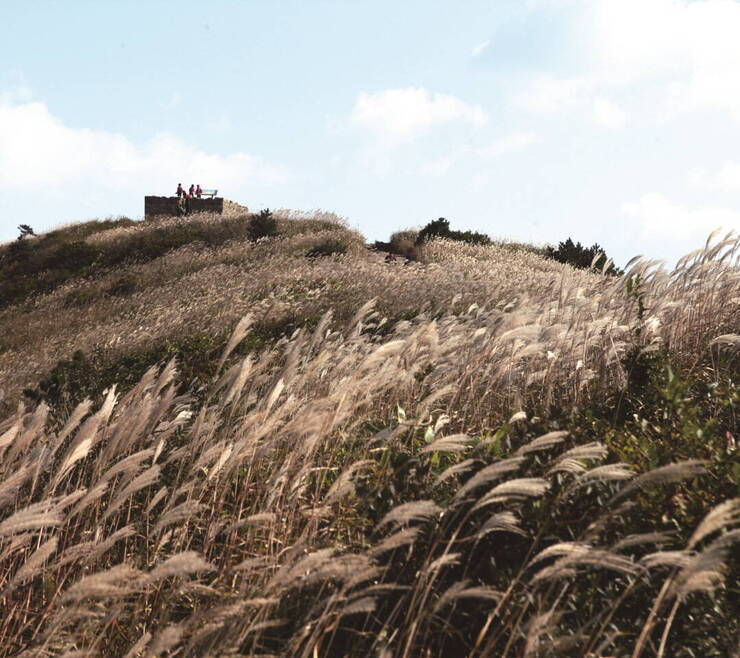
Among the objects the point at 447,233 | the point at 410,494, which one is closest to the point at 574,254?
the point at 447,233

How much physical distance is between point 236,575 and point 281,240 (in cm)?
2312

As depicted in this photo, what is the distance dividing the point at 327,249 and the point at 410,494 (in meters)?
19.9

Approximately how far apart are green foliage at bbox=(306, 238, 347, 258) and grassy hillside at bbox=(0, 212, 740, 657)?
13.1 m

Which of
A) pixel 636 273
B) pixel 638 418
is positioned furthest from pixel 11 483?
pixel 636 273

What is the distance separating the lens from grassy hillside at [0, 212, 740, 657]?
3.01 metres

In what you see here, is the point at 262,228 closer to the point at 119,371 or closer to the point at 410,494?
the point at 119,371

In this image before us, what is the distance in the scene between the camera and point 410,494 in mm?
4125

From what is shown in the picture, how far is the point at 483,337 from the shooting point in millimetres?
5523

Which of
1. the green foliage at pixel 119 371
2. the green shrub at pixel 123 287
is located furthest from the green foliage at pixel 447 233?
the green foliage at pixel 119 371

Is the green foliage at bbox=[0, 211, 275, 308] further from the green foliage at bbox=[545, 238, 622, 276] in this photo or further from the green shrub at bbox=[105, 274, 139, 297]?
the green foliage at bbox=[545, 238, 622, 276]

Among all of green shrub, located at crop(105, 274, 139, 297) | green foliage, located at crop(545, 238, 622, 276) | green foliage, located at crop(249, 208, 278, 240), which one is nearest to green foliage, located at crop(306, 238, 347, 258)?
green foliage, located at crop(249, 208, 278, 240)

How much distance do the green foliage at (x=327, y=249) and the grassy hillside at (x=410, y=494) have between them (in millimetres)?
13071

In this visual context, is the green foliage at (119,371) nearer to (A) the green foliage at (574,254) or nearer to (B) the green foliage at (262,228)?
(B) the green foliage at (262,228)

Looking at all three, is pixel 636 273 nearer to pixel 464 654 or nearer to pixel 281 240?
pixel 464 654
